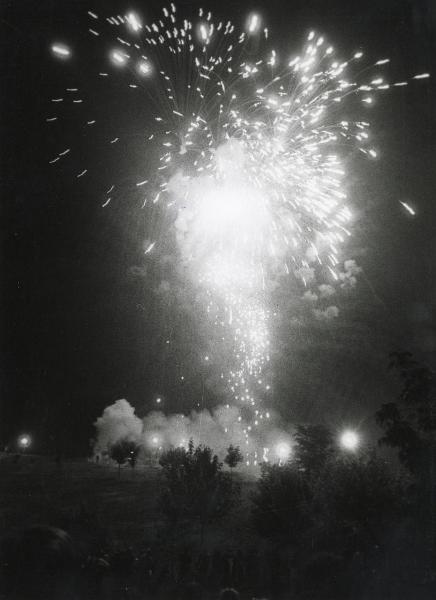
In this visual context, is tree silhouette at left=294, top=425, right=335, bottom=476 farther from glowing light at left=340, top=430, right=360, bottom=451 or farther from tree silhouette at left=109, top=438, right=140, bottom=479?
tree silhouette at left=109, top=438, right=140, bottom=479

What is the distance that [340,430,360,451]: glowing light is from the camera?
212 ft

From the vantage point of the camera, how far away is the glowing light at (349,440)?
64550mm

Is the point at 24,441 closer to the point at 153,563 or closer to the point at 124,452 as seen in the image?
the point at 124,452

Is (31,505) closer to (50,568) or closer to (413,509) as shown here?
(50,568)

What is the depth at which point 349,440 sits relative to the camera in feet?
219


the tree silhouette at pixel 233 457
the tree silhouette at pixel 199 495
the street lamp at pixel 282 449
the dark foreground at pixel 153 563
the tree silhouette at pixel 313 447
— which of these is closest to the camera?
the dark foreground at pixel 153 563

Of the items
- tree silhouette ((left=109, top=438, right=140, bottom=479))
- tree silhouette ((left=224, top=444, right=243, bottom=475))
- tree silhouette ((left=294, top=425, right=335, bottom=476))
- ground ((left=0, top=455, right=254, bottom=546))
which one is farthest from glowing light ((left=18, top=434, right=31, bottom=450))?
tree silhouette ((left=294, top=425, right=335, bottom=476))

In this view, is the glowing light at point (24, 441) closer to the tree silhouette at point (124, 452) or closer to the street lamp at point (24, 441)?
the street lamp at point (24, 441)

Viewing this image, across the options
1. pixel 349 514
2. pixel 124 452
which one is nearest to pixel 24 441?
pixel 124 452

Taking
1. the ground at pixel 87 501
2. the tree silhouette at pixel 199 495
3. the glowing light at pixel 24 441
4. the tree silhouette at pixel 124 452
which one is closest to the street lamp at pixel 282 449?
the ground at pixel 87 501

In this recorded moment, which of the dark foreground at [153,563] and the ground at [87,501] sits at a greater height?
the ground at [87,501]

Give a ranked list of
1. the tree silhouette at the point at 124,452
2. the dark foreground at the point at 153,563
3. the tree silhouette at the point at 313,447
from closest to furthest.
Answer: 1. the dark foreground at the point at 153,563
2. the tree silhouette at the point at 313,447
3. the tree silhouette at the point at 124,452

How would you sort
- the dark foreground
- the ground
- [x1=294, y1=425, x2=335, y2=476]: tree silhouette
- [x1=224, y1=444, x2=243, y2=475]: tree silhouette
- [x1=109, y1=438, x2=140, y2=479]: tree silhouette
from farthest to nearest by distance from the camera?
[x1=224, y1=444, x2=243, y2=475]: tree silhouette → [x1=109, y1=438, x2=140, y2=479]: tree silhouette → [x1=294, y1=425, x2=335, y2=476]: tree silhouette → the ground → the dark foreground

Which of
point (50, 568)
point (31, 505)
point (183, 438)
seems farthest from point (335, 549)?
point (183, 438)
